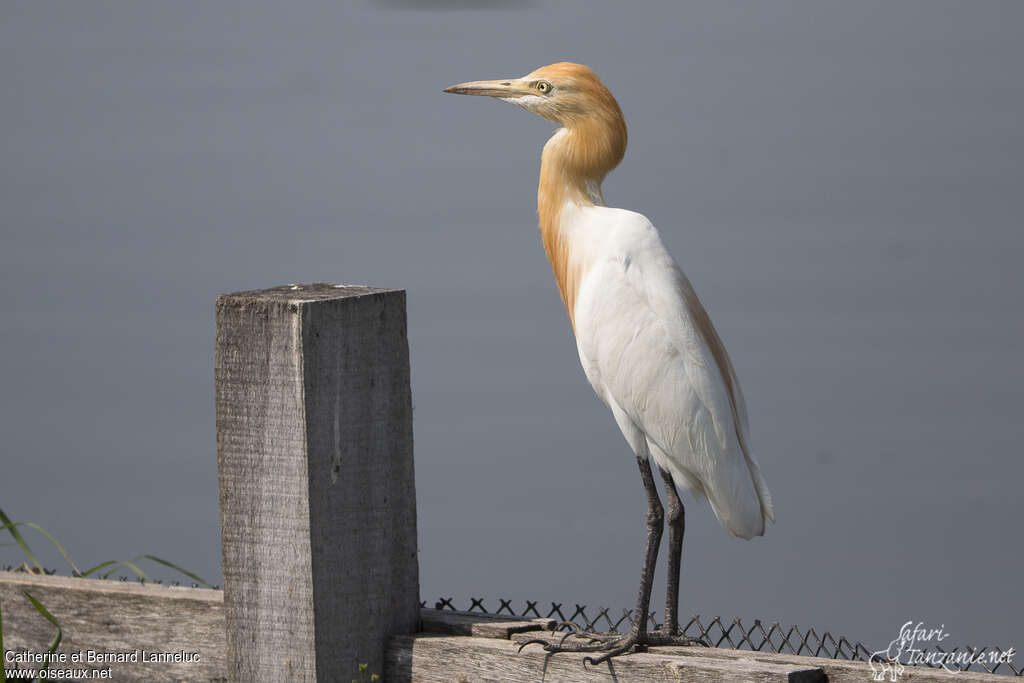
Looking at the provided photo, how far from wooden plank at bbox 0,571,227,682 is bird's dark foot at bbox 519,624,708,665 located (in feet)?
2.26

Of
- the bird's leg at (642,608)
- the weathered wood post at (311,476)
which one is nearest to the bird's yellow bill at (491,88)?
the weathered wood post at (311,476)

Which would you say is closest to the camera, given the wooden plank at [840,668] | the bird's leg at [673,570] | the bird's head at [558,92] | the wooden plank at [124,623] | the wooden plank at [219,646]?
the wooden plank at [840,668]

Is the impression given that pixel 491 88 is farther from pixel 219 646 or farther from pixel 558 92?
pixel 219 646

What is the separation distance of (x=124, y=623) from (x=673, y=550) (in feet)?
4.05

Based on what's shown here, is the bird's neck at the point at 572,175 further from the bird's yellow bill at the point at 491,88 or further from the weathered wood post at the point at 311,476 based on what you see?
the weathered wood post at the point at 311,476

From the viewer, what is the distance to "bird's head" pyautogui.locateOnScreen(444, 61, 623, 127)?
2701mm

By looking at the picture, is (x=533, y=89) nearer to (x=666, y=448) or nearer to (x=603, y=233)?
(x=603, y=233)

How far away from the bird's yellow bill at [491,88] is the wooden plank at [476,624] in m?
1.27

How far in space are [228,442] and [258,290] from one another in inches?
12.3

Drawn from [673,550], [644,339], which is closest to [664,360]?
[644,339]

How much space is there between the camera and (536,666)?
82.5 inches

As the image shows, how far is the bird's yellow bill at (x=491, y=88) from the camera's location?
282 cm

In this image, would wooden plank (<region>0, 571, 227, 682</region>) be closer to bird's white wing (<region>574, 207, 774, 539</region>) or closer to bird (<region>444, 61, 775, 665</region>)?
bird (<region>444, 61, 775, 665</region>)

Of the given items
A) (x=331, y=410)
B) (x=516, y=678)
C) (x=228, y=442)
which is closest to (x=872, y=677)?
(x=516, y=678)
